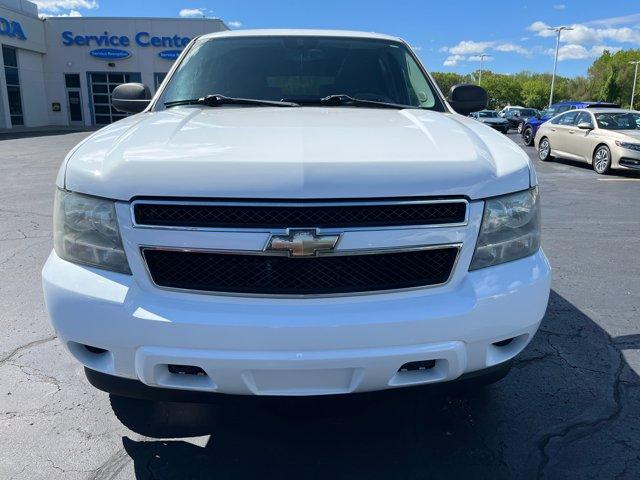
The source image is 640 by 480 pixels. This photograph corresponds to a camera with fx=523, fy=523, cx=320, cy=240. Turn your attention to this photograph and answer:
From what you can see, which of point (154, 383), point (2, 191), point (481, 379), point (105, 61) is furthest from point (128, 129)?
point (105, 61)

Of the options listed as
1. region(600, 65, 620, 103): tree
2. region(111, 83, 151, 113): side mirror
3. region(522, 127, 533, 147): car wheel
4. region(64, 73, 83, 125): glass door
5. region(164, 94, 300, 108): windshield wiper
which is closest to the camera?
region(164, 94, 300, 108): windshield wiper

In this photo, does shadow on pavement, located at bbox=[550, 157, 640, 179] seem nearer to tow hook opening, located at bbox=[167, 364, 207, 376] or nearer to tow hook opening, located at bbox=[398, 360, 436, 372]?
tow hook opening, located at bbox=[398, 360, 436, 372]

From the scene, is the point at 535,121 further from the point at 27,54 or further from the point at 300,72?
the point at 27,54

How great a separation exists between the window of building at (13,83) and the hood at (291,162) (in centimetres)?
3439

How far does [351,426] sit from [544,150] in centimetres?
1457

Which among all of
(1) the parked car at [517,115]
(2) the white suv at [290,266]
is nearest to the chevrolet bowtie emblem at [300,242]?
(2) the white suv at [290,266]

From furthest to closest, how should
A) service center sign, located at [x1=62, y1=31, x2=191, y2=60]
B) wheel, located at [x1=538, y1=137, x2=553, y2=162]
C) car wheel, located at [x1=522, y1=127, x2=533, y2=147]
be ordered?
service center sign, located at [x1=62, y1=31, x2=191, y2=60]
car wheel, located at [x1=522, y1=127, x2=533, y2=147]
wheel, located at [x1=538, y1=137, x2=553, y2=162]

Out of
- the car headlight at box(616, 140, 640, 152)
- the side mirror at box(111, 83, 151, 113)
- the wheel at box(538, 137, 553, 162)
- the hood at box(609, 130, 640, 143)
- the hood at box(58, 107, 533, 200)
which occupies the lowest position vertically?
the wheel at box(538, 137, 553, 162)

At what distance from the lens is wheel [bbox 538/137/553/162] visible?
1494cm

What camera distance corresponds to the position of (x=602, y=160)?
12.4 meters

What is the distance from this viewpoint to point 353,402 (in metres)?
1.96

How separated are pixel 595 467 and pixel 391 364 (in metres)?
1.18

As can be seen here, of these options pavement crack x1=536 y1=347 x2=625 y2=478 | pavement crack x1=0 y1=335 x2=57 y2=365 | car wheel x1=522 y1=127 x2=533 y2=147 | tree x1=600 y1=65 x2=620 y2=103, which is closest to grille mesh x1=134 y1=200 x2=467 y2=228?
pavement crack x1=536 y1=347 x2=625 y2=478

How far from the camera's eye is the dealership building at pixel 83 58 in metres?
32.6
